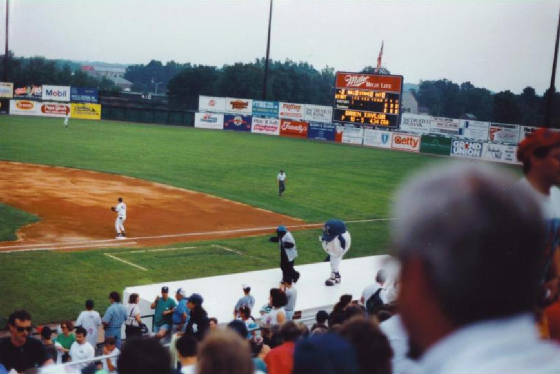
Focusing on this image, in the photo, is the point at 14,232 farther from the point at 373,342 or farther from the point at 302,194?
the point at 373,342

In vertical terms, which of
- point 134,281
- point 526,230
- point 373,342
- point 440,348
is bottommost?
point 134,281

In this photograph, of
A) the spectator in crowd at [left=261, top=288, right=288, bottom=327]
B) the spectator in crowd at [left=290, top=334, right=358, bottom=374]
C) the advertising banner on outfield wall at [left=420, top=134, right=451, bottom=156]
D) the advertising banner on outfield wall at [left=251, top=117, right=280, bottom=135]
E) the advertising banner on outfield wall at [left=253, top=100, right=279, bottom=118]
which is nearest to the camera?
the spectator in crowd at [left=290, top=334, right=358, bottom=374]

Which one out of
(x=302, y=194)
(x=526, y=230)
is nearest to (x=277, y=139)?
(x=302, y=194)

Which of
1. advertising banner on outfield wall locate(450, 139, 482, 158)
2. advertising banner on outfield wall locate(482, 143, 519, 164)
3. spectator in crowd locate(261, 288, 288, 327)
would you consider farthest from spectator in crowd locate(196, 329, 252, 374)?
advertising banner on outfield wall locate(450, 139, 482, 158)

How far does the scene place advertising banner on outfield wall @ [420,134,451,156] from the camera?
2095 inches

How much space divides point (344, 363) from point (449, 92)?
113719mm

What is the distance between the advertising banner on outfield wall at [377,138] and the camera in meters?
56.4

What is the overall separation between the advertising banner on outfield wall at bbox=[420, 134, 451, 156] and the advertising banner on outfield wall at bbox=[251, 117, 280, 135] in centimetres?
1474

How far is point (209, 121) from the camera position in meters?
66.4

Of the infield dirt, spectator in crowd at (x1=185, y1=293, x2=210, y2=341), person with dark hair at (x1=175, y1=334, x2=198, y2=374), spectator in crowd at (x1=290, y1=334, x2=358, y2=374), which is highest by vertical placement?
spectator in crowd at (x1=290, y1=334, x2=358, y2=374)

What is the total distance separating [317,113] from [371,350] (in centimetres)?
5997

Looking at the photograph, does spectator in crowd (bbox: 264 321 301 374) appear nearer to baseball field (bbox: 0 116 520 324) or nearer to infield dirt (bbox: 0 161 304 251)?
baseball field (bbox: 0 116 520 324)

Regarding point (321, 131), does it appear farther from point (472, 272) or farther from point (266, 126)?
point (472, 272)

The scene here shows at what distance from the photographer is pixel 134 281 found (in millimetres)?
16344
